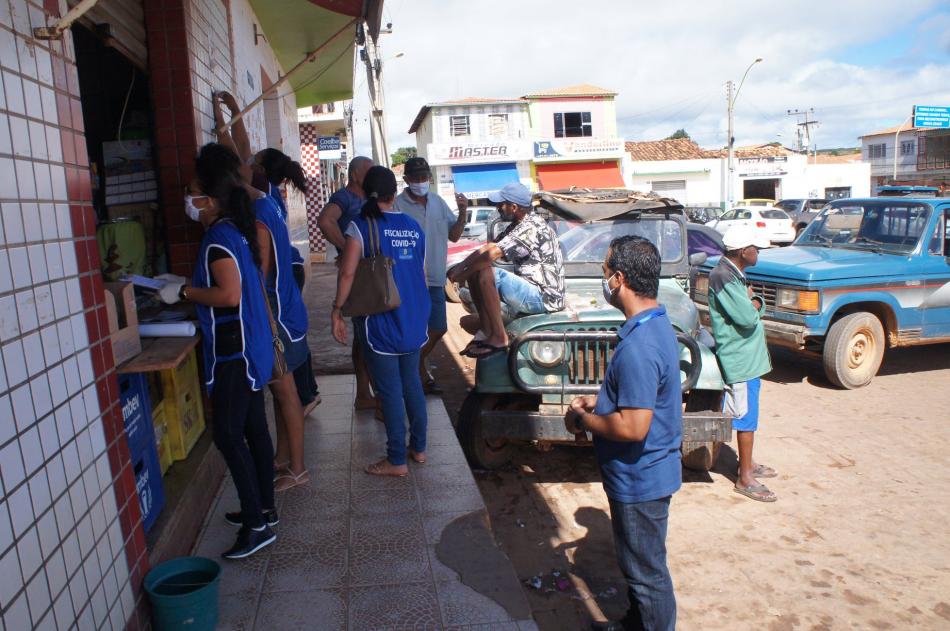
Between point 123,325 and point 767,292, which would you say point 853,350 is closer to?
point 767,292

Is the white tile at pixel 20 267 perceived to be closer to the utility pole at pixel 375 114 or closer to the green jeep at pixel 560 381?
the green jeep at pixel 560 381

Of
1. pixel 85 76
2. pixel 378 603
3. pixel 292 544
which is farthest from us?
pixel 85 76

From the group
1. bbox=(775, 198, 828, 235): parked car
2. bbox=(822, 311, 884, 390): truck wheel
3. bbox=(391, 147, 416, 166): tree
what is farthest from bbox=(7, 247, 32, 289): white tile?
bbox=(391, 147, 416, 166): tree

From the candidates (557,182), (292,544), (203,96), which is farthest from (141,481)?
(557,182)

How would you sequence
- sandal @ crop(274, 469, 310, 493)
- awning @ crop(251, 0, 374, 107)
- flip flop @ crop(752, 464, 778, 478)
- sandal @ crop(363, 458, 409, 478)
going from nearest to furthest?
sandal @ crop(274, 469, 310, 493) < sandal @ crop(363, 458, 409, 478) < flip flop @ crop(752, 464, 778, 478) < awning @ crop(251, 0, 374, 107)

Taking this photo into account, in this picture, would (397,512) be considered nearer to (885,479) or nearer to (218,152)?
(218,152)

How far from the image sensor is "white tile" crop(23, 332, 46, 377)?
1987 mm

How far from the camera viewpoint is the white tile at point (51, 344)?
2.10 m

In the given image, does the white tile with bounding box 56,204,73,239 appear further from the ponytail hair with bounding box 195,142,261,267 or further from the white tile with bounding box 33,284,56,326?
the ponytail hair with bounding box 195,142,261,267

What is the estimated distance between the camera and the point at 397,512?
3.87m

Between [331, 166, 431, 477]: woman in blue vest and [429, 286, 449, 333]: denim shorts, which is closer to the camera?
[331, 166, 431, 477]: woman in blue vest

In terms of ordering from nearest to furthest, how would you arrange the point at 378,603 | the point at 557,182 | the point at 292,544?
the point at 378,603
the point at 292,544
the point at 557,182

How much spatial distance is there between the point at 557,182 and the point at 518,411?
110ft

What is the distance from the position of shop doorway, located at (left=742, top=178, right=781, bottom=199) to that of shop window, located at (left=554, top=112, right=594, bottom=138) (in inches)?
510
